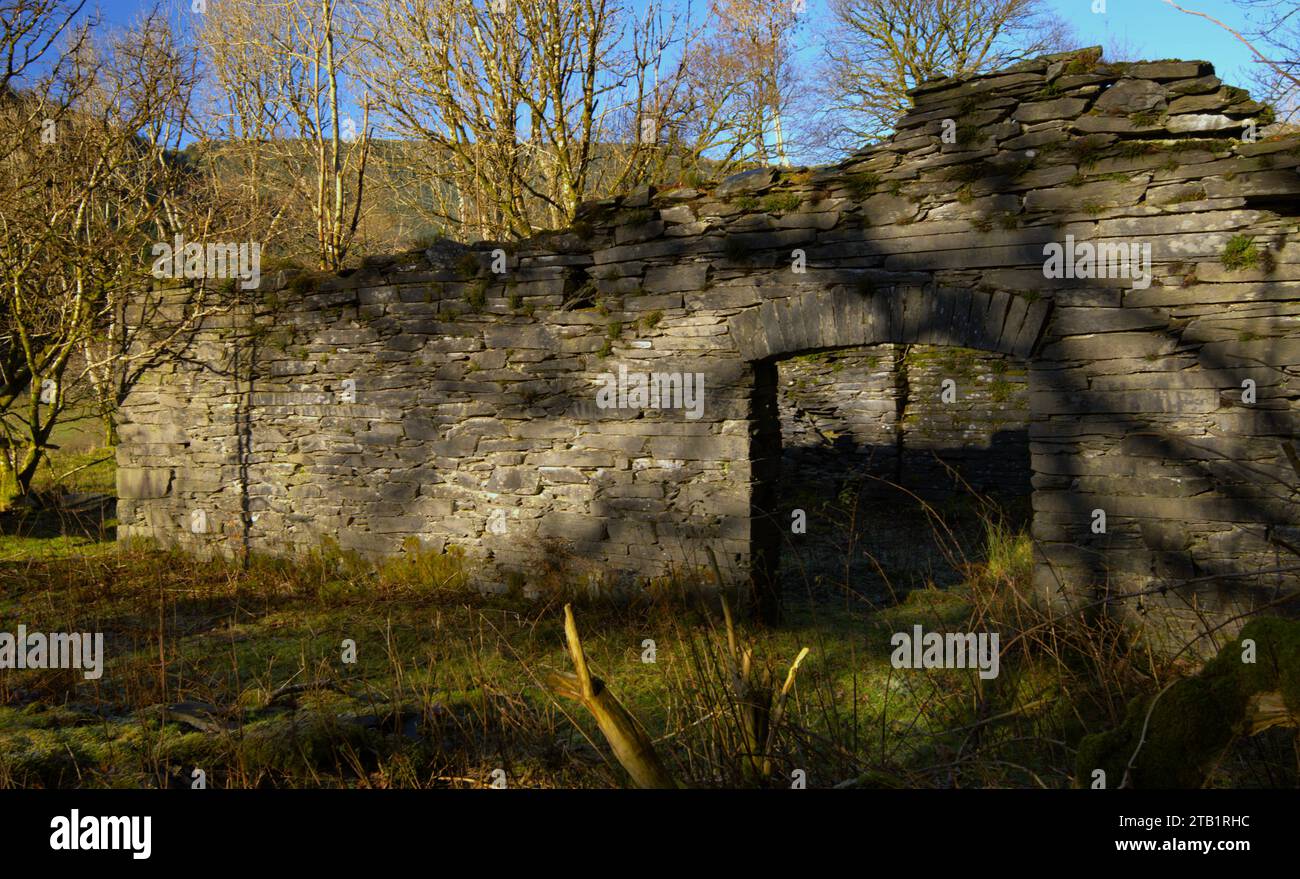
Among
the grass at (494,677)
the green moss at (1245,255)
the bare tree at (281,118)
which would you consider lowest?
the grass at (494,677)

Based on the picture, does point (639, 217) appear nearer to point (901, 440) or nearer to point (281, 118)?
point (901, 440)

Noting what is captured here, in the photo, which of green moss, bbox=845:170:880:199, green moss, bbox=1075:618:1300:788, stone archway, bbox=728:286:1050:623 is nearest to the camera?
green moss, bbox=1075:618:1300:788

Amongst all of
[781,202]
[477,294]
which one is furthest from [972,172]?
[477,294]

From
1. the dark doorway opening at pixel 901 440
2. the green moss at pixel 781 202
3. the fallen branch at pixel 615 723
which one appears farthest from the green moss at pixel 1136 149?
the dark doorway opening at pixel 901 440

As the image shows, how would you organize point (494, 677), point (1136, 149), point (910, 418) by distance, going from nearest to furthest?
1. point (494, 677)
2. point (1136, 149)
3. point (910, 418)

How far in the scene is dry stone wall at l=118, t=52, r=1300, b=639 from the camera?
4340 mm

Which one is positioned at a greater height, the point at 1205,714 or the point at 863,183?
the point at 863,183

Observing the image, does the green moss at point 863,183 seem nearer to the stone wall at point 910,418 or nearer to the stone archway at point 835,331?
the stone archway at point 835,331

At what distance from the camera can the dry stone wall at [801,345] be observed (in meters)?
4.34

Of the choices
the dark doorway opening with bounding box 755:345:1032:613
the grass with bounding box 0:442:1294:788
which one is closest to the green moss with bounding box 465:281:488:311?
the grass with bounding box 0:442:1294:788

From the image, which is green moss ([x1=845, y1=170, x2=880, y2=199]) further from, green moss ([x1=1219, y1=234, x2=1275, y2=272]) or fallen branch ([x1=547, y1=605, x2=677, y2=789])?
fallen branch ([x1=547, y1=605, x2=677, y2=789])

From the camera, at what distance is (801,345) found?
5.28m

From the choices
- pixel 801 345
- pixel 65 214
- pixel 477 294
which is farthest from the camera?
pixel 65 214

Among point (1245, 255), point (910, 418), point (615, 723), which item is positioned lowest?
point (615, 723)
